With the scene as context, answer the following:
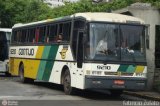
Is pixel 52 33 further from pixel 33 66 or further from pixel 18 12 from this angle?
pixel 18 12

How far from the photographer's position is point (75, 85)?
18.5 meters

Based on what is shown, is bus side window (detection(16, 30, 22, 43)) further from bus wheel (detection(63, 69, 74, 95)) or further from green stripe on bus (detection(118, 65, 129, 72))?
green stripe on bus (detection(118, 65, 129, 72))

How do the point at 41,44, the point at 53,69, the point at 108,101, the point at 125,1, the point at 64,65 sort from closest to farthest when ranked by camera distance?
the point at 108,101
the point at 64,65
the point at 53,69
the point at 41,44
the point at 125,1

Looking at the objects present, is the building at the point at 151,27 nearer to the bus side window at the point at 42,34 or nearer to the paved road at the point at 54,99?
the paved road at the point at 54,99

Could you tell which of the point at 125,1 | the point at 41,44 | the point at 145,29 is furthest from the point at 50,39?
the point at 125,1

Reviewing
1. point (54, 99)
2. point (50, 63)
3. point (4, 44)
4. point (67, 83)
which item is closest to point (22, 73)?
point (50, 63)

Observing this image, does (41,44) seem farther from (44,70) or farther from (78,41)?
(78,41)

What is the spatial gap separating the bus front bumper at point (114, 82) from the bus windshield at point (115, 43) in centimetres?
66

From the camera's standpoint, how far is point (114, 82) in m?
17.6

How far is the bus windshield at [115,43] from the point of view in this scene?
17.6 m

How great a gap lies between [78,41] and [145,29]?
97.5 inches

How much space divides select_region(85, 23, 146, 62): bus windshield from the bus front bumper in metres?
0.66

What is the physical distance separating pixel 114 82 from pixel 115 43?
1375 millimetres

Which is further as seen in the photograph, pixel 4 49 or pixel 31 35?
pixel 4 49
